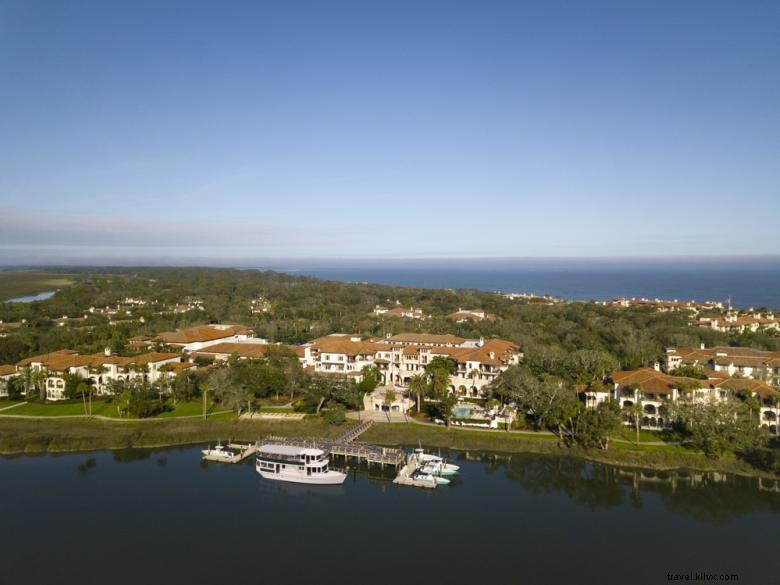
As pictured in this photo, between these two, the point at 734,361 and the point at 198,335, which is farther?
the point at 198,335

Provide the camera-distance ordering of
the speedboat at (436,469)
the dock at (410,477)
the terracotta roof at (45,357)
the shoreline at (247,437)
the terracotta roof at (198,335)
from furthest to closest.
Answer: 1. the terracotta roof at (198,335)
2. the terracotta roof at (45,357)
3. the shoreline at (247,437)
4. the speedboat at (436,469)
5. the dock at (410,477)

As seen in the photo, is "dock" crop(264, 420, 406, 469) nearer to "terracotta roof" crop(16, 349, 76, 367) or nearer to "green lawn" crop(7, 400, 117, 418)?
"green lawn" crop(7, 400, 117, 418)

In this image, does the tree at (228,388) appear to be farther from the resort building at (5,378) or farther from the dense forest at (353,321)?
the resort building at (5,378)

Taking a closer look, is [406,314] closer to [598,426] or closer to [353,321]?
[353,321]

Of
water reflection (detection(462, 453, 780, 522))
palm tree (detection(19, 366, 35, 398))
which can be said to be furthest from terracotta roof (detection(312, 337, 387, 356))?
palm tree (detection(19, 366, 35, 398))

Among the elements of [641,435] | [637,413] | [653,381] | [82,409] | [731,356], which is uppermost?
[731,356]

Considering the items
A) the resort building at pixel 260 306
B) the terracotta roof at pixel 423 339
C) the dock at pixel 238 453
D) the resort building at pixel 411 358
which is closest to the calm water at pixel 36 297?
the resort building at pixel 260 306

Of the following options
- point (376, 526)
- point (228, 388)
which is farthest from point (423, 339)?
point (376, 526)
